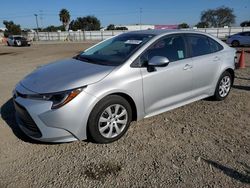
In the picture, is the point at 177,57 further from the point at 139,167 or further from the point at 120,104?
the point at 139,167

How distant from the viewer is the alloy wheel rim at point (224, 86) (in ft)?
17.7

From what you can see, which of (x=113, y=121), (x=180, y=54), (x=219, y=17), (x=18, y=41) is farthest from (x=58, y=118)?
(x=219, y=17)

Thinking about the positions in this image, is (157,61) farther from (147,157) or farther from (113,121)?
(147,157)

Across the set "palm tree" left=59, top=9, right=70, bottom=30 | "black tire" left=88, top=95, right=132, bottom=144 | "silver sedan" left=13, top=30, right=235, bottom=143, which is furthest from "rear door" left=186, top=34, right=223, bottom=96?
"palm tree" left=59, top=9, right=70, bottom=30

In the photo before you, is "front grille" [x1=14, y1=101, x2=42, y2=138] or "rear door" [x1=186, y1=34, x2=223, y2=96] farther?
"rear door" [x1=186, y1=34, x2=223, y2=96]

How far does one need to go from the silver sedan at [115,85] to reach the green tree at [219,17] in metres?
94.0

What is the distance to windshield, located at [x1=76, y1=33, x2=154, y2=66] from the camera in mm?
4016

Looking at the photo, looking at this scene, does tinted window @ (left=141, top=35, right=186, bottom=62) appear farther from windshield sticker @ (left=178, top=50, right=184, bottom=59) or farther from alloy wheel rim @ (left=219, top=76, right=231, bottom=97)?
alloy wheel rim @ (left=219, top=76, right=231, bottom=97)

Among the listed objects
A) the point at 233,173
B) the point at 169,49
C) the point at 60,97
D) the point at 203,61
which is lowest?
the point at 233,173

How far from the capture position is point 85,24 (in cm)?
10300

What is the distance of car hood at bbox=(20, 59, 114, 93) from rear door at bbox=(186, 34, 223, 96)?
1.76 m

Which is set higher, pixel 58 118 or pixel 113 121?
pixel 58 118

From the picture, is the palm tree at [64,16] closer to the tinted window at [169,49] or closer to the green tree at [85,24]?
the green tree at [85,24]

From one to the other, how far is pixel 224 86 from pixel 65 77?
137 inches
